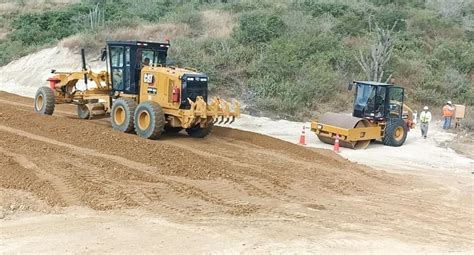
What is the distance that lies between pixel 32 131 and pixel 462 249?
32.5ft

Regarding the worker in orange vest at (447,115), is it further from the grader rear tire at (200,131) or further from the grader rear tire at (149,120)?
the grader rear tire at (149,120)

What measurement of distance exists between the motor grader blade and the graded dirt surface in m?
2.44

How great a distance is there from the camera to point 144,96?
15.3m

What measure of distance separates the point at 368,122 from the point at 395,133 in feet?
3.21

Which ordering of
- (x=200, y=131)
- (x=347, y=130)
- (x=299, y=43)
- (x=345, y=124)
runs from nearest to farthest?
(x=200, y=131)
(x=347, y=130)
(x=345, y=124)
(x=299, y=43)

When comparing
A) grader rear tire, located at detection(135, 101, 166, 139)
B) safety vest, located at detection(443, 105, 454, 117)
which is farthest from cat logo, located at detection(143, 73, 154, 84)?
safety vest, located at detection(443, 105, 454, 117)

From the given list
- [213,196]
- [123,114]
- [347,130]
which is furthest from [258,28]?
[213,196]

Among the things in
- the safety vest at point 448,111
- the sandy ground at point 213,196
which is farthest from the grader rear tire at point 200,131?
the safety vest at point 448,111

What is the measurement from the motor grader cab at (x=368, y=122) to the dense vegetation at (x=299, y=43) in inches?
168

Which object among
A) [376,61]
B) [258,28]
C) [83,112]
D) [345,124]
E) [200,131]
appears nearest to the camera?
[200,131]

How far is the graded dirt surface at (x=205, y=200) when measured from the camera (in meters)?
7.77

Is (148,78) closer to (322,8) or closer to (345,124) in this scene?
(345,124)

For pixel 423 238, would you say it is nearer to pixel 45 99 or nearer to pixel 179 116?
pixel 179 116

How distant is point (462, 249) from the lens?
809 centimetres
